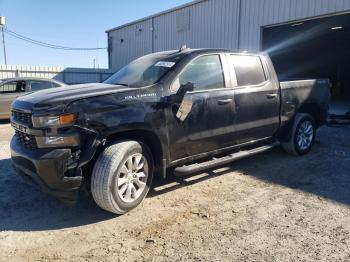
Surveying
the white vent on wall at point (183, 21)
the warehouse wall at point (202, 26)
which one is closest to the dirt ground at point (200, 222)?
the warehouse wall at point (202, 26)

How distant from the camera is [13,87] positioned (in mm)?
11078

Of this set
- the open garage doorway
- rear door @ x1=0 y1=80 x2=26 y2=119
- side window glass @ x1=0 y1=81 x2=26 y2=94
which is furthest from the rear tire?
the open garage doorway

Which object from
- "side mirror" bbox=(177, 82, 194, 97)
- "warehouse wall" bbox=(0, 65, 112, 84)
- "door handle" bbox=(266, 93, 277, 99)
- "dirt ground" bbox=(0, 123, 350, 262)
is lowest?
"dirt ground" bbox=(0, 123, 350, 262)

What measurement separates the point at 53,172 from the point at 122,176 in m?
0.76

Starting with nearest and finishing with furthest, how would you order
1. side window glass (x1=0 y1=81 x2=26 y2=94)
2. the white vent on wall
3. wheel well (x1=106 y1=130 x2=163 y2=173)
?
1. wheel well (x1=106 y1=130 x2=163 y2=173)
2. side window glass (x1=0 y1=81 x2=26 y2=94)
3. the white vent on wall

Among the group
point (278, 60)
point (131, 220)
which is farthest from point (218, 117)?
point (278, 60)

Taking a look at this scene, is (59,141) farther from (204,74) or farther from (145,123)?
(204,74)

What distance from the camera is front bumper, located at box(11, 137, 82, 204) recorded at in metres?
3.61

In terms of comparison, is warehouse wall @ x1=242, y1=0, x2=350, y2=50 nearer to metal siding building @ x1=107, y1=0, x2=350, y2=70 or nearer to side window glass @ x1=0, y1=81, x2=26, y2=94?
metal siding building @ x1=107, y1=0, x2=350, y2=70

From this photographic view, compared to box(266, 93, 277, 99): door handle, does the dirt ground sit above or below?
below

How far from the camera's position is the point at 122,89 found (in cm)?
421

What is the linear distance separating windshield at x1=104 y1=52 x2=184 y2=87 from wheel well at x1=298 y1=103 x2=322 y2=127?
304 cm

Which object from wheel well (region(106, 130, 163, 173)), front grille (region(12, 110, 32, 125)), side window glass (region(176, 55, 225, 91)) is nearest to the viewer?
Answer: front grille (region(12, 110, 32, 125))

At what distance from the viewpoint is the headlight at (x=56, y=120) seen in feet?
11.9
